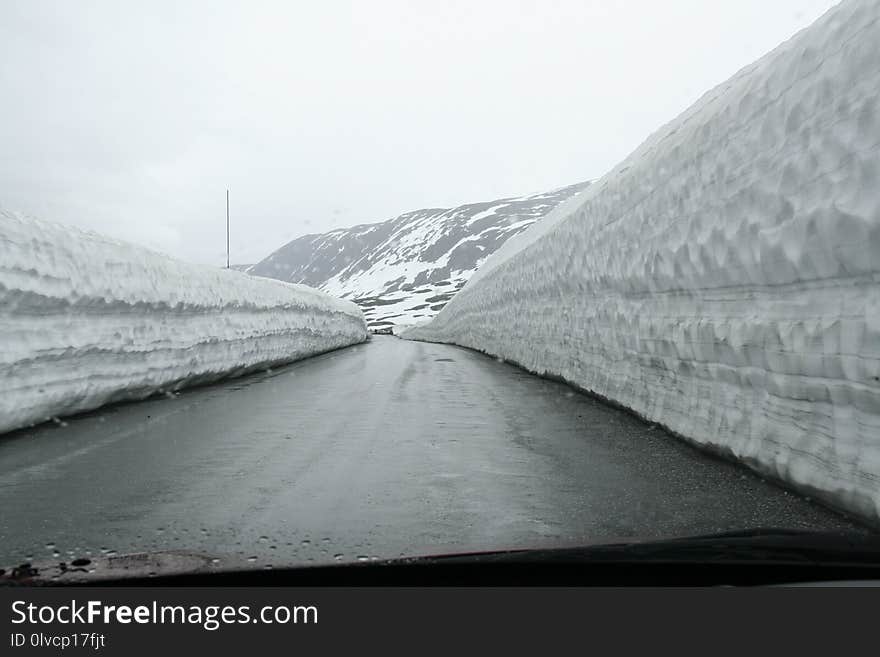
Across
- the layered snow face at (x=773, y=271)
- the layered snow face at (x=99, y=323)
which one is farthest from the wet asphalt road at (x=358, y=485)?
the layered snow face at (x=99, y=323)

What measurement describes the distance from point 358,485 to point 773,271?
2618 mm

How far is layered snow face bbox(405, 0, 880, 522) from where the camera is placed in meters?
2.79

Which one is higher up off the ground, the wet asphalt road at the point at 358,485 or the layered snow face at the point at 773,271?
the layered snow face at the point at 773,271

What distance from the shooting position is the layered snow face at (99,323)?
5.28 meters

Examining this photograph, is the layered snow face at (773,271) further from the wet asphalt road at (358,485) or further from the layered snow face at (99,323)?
the layered snow face at (99,323)

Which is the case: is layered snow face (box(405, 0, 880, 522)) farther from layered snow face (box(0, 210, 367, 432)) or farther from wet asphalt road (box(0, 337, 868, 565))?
layered snow face (box(0, 210, 367, 432))

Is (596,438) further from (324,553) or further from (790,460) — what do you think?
(324,553)

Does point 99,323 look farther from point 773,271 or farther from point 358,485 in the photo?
point 773,271

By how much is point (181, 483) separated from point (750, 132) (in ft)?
13.3

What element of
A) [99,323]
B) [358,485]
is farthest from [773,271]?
[99,323]

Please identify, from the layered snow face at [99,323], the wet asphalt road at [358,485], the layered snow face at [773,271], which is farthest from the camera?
the layered snow face at [99,323]

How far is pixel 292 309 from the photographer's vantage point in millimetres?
15062

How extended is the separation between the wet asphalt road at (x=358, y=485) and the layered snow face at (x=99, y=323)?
1.40 feet
